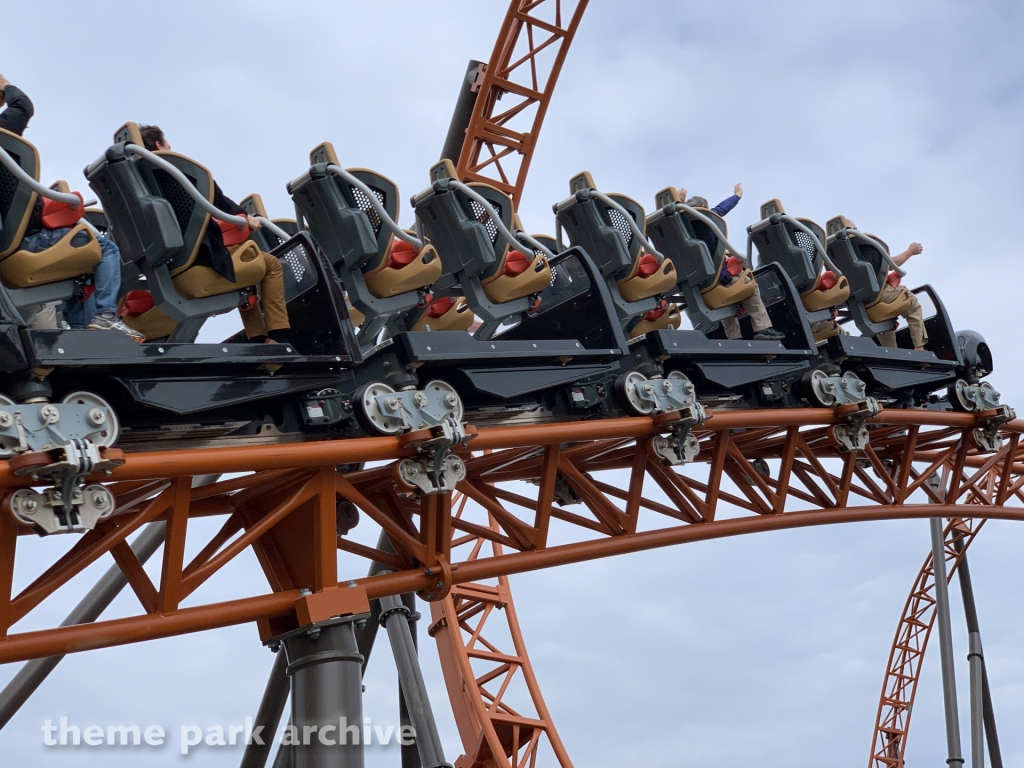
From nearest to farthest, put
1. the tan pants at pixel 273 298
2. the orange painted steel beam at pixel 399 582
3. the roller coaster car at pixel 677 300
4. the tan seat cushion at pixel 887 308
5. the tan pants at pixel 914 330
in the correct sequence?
the orange painted steel beam at pixel 399 582 < the tan pants at pixel 273 298 < the roller coaster car at pixel 677 300 < the tan seat cushion at pixel 887 308 < the tan pants at pixel 914 330

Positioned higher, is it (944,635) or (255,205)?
(944,635)

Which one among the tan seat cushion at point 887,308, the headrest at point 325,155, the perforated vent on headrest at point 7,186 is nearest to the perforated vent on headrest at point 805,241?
the tan seat cushion at point 887,308

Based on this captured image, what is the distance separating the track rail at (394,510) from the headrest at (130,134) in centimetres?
105

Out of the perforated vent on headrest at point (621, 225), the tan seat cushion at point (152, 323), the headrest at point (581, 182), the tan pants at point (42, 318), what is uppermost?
the headrest at point (581, 182)

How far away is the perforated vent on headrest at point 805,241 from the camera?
7126 mm

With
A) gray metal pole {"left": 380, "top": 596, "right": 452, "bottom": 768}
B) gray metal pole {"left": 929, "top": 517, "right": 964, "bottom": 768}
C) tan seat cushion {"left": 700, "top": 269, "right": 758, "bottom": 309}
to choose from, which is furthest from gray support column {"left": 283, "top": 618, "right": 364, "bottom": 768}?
gray metal pole {"left": 929, "top": 517, "right": 964, "bottom": 768}

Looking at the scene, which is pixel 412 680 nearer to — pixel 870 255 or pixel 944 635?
pixel 870 255

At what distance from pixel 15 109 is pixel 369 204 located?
1.30 metres

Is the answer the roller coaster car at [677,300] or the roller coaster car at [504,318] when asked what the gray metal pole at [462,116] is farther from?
the roller coaster car at [504,318]

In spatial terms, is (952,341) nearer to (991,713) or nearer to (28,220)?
(28,220)

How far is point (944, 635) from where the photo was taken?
501 inches

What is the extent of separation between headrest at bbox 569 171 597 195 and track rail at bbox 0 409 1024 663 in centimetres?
112

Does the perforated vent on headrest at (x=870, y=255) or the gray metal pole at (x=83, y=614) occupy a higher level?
the perforated vent on headrest at (x=870, y=255)

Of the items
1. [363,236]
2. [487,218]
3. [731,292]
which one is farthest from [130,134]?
[731,292]
